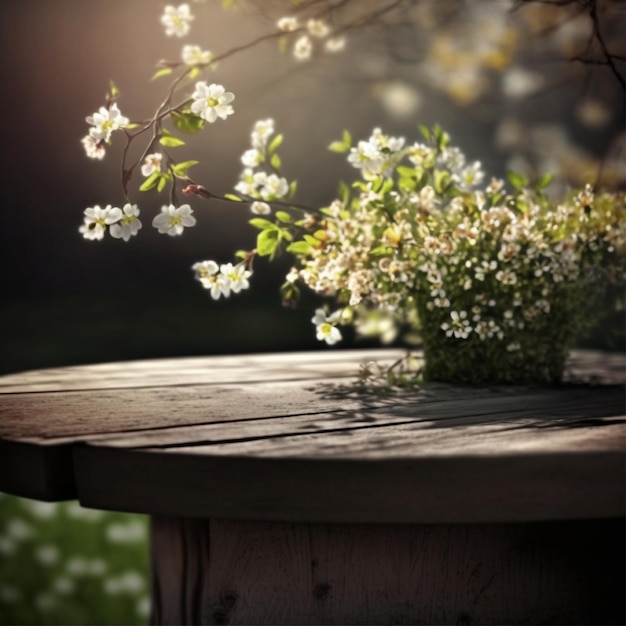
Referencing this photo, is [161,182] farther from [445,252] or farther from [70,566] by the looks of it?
[70,566]

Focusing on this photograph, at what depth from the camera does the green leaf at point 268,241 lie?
162cm

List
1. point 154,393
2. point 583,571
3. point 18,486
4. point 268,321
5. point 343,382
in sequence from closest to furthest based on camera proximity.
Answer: point 18,486
point 583,571
point 154,393
point 343,382
point 268,321

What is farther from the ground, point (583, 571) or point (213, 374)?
point (213, 374)

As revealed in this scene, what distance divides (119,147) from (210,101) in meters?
2.90

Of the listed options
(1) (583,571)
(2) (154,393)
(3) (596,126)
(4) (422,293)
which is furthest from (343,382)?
(3) (596,126)

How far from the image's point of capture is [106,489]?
1.08m

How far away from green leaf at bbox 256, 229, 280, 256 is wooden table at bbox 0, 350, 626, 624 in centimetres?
28

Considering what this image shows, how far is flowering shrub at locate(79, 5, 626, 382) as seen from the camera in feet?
5.33

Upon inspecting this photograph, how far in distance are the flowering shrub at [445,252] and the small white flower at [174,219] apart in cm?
7

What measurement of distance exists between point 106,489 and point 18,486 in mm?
152

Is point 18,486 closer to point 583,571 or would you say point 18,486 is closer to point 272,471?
point 272,471

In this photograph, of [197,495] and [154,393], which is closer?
[197,495]

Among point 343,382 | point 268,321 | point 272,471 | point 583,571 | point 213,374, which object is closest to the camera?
point 272,471

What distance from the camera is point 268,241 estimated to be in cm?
164
